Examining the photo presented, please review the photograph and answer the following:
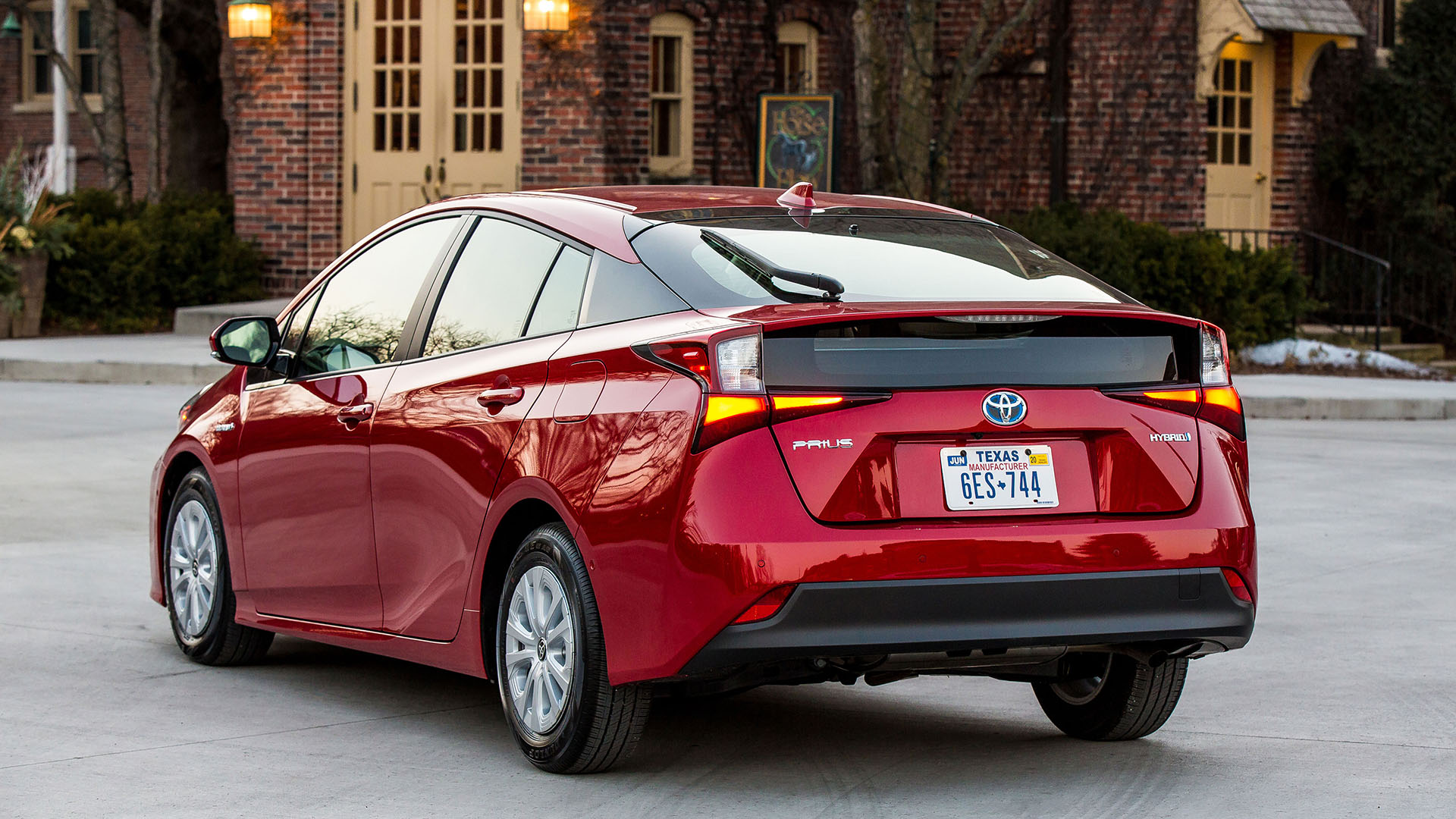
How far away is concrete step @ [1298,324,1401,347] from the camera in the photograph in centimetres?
2353

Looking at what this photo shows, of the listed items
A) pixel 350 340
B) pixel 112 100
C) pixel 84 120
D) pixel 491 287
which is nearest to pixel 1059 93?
pixel 112 100

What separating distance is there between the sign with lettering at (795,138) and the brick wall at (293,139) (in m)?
6.63

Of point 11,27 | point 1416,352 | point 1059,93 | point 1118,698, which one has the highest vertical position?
point 11,27

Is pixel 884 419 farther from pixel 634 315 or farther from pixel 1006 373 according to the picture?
pixel 634 315

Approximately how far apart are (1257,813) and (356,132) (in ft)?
68.2

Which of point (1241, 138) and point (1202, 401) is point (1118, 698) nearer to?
point (1202, 401)

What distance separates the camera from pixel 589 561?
519cm

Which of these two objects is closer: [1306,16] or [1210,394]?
[1210,394]

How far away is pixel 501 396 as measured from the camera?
5621 millimetres

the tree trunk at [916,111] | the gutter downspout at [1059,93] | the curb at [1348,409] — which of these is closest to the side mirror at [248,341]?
the curb at [1348,409]

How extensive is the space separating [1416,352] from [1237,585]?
773 inches

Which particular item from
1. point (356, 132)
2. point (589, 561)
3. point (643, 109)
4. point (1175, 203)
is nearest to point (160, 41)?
point (356, 132)

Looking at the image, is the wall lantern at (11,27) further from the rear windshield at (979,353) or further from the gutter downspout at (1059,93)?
the rear windshield at (979,353)

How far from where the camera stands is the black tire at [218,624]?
705cm
